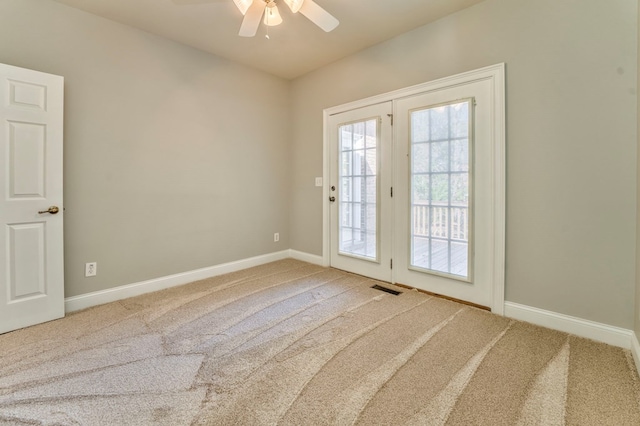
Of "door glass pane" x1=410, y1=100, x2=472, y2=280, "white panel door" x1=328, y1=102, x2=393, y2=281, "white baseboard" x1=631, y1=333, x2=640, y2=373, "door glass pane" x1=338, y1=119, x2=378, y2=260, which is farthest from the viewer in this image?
"door glass pane" x1=338, y1=119, x2=378, y2=260

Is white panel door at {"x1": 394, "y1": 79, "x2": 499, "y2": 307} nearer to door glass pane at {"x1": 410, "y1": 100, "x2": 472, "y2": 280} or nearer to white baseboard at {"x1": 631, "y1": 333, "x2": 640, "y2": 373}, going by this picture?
door glass pane at {"x1": 410, "y1": 100, "x2": 472, "y2": 280}

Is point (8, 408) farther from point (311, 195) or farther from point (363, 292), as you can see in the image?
point (311, 195)

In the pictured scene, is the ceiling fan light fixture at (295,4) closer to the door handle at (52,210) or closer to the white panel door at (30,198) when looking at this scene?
the white panel door at (30,198)

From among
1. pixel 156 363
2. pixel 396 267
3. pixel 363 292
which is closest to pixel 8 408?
pixel 156 363

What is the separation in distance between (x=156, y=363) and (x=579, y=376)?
97.2 inches

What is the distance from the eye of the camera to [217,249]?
3455 mm

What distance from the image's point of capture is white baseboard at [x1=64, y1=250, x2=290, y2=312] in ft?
8.23

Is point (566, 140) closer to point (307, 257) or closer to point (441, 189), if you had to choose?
point (441, 189)

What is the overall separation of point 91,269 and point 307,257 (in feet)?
7.89

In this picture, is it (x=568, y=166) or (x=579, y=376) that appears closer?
(x=579, y=376)

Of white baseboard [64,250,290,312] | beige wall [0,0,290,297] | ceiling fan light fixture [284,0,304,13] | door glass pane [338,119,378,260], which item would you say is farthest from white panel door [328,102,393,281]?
ceiling fan light fixture [284,0,304,13]

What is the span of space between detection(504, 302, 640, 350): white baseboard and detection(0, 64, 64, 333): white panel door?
375 cm

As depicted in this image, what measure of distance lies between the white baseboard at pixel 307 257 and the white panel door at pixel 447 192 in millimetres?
1146

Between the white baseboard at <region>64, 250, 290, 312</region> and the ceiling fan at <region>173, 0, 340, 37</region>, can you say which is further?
the white baseboard at <region>64, 250, 290, 312</region>
